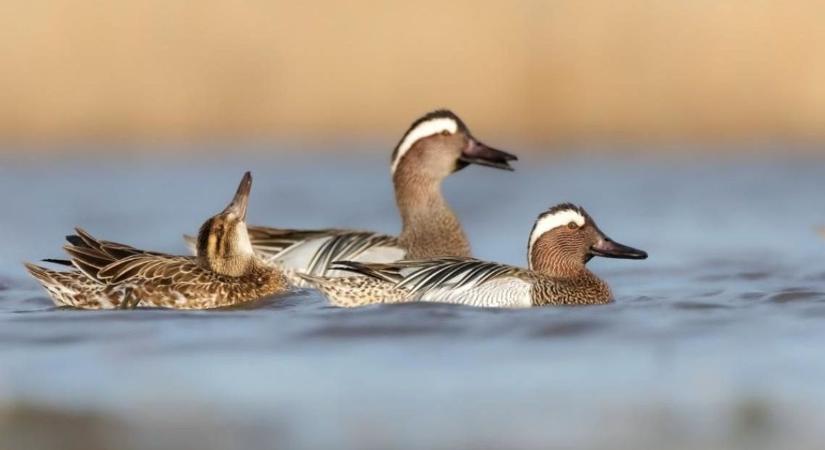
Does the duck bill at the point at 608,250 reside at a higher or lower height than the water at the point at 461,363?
higher

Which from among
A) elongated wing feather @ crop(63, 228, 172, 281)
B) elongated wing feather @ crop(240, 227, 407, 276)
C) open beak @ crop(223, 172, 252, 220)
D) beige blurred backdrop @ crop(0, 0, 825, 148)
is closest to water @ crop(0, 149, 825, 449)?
elongated wing feather @ crop(63, 228, 172, 281)

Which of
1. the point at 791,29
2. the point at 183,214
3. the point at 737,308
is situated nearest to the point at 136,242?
the point at 183,214

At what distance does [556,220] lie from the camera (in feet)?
33.4

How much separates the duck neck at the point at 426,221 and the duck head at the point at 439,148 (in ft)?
0.21

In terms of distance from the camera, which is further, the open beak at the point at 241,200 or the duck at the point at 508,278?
the open beak at the point at 241,200

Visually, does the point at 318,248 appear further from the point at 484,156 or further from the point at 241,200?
the point at 241,200

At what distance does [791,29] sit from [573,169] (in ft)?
8.87

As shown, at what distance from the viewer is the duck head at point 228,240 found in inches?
407

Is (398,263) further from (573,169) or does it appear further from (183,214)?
(573,169)

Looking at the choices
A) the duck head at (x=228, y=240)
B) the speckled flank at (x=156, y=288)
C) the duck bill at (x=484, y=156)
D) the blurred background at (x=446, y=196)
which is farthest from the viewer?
the duck bill at (x=484, y=156)

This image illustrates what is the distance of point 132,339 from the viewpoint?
914 centimetres

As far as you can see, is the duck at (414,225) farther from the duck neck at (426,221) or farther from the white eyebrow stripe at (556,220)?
the white eyebrow stripe at (556,220)

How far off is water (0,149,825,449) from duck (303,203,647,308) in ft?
0.51

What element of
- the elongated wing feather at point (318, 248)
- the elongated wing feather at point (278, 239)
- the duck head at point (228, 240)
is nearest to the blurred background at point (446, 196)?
the duck head at point (228, 240)
